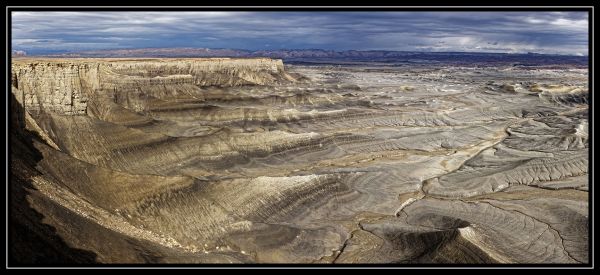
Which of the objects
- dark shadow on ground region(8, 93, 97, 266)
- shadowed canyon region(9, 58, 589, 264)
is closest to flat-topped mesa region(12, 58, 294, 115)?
shadowed canyon region(9, 58, 589, 264)

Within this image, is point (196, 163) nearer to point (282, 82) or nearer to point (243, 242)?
point (243, 242)

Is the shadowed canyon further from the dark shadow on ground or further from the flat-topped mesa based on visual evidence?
the flat-topped mesa

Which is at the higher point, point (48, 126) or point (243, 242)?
point (48, 126)

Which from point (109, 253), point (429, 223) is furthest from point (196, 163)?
point (109, 253)

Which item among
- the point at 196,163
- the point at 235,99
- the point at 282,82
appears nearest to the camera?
the point at 196,163

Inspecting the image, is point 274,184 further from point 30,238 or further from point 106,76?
point 106,76

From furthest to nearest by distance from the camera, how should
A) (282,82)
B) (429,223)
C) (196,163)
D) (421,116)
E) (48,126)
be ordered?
(282,82), (421,116), (196,163), (48,126), (429,223)

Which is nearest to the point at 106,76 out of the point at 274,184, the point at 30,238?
the point at 274,184
